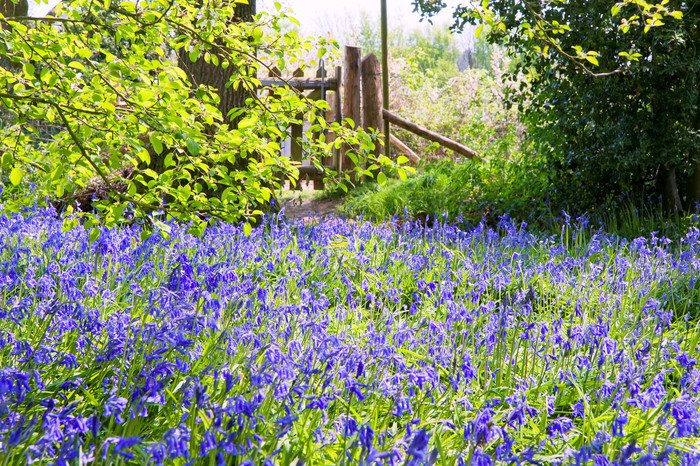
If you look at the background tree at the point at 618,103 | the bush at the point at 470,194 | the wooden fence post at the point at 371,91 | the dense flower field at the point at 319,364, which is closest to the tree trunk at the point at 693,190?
the background tree at the point at 618,103

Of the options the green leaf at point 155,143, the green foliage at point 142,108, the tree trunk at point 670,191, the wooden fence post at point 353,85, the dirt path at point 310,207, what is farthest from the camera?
the wooden fence post at point 353,85

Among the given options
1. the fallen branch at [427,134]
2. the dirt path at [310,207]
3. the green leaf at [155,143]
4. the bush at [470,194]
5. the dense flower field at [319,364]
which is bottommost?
the dirt path at [310,207]

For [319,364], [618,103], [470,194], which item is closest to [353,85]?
[470,194]

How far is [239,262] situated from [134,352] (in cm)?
175

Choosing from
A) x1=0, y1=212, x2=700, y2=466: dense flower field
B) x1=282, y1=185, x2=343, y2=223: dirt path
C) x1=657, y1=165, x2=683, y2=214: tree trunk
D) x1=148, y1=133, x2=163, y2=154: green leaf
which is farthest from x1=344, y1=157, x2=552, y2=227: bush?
x1=148, y1=133, x2=163, y2=154: green leaf

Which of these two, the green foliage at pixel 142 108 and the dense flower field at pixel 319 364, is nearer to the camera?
the dense flower field at pixel 319 364

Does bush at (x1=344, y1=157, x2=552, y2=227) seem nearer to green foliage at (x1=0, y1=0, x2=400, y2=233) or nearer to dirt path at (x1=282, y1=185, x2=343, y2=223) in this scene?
dirt path at (x1=282, y1=185, x2=343, y2=223)

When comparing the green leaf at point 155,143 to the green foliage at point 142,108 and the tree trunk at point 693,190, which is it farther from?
the tree trunk at point 693,190

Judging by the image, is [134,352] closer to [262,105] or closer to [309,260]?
[262,105]

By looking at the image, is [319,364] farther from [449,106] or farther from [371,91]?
[449,106]

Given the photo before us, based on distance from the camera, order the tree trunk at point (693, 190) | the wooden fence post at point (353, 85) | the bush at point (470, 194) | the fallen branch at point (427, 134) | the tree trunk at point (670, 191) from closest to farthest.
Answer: the tree trunk at point (670, 191) → the tree trunk at point (693, 190) → the bush at point (470, 194) → the fallen branch at point (427, 134) → the wooden fence post at point (353, 85)

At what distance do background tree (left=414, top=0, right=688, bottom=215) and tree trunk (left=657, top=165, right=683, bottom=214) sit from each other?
0.04 feet

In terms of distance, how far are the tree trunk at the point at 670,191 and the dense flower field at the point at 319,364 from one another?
2744 mm

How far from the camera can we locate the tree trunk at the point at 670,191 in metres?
6.97
